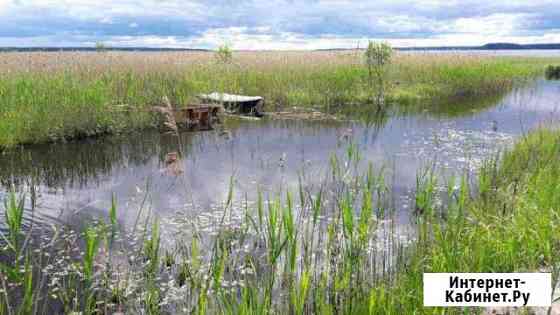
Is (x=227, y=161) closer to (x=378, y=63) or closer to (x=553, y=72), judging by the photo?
(x=378, y=63)

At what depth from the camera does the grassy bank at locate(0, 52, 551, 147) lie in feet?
35.2

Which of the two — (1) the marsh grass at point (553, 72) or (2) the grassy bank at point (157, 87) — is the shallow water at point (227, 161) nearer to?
(2) the grassy bank at point (157, 87)

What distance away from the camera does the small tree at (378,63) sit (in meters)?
18.8

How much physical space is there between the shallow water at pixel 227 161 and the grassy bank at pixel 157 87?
76 centimetres

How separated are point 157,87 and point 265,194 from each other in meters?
9.12

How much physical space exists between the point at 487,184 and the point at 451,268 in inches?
105

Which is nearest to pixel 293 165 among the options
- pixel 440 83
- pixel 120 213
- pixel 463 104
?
pixel 120 213

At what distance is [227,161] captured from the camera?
8.81m

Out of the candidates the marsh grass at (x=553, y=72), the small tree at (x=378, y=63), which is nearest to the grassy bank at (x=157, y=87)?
the small tree at (x=378, y=63)

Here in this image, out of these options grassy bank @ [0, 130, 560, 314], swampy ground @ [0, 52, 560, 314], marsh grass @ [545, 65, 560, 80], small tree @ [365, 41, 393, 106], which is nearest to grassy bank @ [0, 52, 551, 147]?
swampy ground @ [0, 52, 560, 314]

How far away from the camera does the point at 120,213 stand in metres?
5.98

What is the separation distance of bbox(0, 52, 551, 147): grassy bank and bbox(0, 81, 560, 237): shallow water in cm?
76

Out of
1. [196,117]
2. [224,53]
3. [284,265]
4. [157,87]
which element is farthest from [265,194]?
[224,53]

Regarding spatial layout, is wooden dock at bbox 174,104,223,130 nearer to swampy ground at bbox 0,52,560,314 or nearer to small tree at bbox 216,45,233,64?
swampy ground at bbox 0,52,560,314
